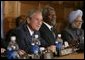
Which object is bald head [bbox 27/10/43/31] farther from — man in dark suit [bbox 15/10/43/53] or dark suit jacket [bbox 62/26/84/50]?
dark suit jacket [bbox 62/26/84/50]

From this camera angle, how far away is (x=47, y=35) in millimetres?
1060

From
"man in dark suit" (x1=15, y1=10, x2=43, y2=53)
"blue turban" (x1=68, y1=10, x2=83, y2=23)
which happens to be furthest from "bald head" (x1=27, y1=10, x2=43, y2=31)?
"blue turban" (x1=68, y1=10, x2=83, y2=23)

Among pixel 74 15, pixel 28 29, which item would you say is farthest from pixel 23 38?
pixel 74 15

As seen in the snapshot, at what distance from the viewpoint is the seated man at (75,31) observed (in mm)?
1088

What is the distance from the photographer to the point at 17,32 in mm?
999

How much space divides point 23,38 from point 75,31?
25 centimetres

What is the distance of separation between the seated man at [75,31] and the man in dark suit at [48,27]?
0.07 meters

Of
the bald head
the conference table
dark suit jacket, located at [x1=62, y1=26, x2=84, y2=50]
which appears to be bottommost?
the conference table

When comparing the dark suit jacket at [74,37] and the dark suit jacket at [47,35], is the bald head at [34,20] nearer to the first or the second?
the dark suit jacket at [47,35]

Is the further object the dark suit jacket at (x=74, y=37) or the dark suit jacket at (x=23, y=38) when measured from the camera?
the dark suit jacket at (x=74, y=37)

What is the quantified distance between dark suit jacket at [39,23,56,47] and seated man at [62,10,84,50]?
6 cm

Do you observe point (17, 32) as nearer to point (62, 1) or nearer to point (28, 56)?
point (28, 56)

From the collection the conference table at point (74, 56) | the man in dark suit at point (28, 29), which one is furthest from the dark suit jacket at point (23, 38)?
the conference table at point (74, 56)

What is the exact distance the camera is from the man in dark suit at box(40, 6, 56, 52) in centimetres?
104
